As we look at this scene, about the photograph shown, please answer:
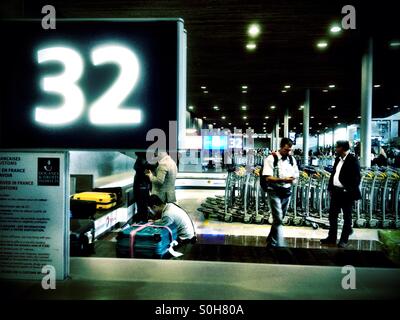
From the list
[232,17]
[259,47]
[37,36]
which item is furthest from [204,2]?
[37,36]

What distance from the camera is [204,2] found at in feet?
24.5

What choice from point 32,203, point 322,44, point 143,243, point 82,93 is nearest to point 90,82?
point 82,93

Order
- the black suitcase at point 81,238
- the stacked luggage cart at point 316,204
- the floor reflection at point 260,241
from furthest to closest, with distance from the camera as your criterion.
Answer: the stacked luggage cart at point 316,204 < the floor reflection at point 260,241 < the black suitcase at point 81,238

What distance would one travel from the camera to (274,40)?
10.6 m

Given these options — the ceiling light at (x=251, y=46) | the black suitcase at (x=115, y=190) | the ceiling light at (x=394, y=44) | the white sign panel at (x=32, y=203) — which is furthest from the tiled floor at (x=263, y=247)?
the ceiling light at (x=394, y=44)

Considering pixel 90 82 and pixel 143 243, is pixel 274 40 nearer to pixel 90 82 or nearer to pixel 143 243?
pixel 143 243

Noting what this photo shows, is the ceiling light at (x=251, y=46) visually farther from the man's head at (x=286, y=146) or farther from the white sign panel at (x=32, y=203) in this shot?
the white sign panel at (x=32, y=203)

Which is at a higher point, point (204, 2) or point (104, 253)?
point (204, 2)

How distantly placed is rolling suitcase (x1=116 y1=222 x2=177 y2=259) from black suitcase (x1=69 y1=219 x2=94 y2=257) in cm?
35

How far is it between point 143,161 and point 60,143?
5.60 metres

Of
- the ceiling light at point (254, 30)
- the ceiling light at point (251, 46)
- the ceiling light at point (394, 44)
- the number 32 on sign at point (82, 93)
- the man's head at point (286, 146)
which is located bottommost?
the man's head at point (286, 146)

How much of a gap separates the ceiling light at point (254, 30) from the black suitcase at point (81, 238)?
255 inches

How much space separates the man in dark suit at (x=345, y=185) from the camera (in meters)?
6.07

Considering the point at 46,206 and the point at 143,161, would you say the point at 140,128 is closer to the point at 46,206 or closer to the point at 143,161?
the point at 46,206
